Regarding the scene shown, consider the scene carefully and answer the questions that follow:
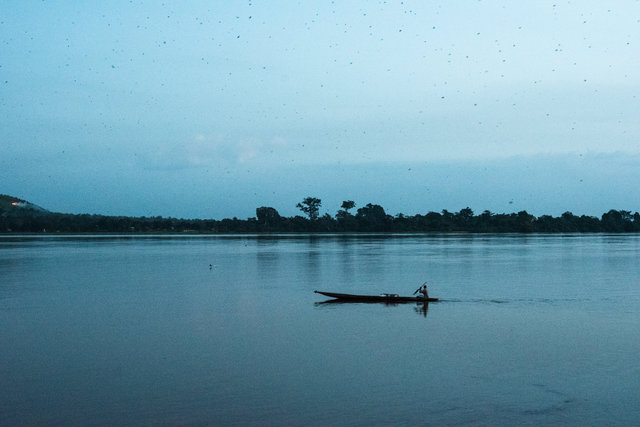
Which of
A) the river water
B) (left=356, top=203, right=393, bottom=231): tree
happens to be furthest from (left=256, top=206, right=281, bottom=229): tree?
the river water

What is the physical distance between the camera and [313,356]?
15633 millimetres

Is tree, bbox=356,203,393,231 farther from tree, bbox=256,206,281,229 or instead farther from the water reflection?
the water reflection

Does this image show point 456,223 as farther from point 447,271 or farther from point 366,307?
point 366,307

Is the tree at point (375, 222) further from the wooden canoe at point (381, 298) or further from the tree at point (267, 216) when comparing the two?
the wooden canoe at point (381, 298)

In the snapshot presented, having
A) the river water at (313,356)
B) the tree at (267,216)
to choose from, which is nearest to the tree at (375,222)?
the tree at (267,216)

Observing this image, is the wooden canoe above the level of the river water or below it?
above

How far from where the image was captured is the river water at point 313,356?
11.1 m

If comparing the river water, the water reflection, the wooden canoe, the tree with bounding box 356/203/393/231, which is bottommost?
the river water

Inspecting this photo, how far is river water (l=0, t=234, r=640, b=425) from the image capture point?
438 inches

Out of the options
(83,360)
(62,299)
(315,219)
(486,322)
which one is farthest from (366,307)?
(315,219)

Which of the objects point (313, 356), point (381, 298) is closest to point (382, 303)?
point (381, 298)

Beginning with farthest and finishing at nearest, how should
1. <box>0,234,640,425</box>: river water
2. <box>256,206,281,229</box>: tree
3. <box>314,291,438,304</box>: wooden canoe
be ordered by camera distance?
<box>256,206,281,229</box>: tree, <box>314,291,438,304</box>: wooden canoe, <box>0,234,640,425</box>: river water

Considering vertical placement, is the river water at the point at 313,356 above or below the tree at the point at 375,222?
below

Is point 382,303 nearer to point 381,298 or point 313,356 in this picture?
point 381,298
